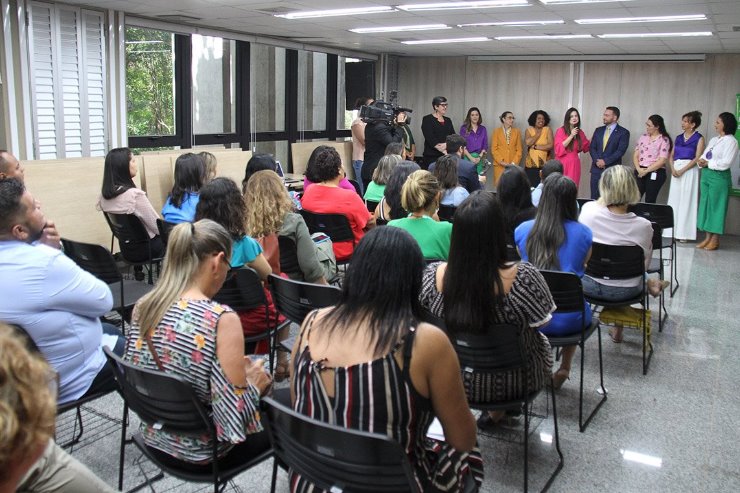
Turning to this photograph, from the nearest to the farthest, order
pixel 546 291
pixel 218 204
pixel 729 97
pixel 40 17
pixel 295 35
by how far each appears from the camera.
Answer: pixel 546 291 < pixel 218 204 < pixel 40 17 < pixel 295 35 < pixel 729 97

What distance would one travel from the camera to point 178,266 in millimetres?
2154

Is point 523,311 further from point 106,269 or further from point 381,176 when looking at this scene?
point 381,176

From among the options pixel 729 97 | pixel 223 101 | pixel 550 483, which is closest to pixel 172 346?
pixel 550 483

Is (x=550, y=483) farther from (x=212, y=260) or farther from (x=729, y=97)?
(x=729, y=97)

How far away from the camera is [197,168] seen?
493cm

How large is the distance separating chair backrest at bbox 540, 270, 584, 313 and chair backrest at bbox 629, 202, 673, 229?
2.83m

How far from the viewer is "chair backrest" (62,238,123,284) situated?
3705 mm

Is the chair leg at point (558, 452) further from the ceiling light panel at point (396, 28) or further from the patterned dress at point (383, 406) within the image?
the ceiling light panel at point (396, 28)

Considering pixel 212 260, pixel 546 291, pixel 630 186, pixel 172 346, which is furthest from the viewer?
pixel 630 186

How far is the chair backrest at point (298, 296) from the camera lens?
298 centimetres

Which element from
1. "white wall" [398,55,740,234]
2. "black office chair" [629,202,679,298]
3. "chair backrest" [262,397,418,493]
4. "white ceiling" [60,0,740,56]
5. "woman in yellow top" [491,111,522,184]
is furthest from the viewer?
"woman in yellow top" [491,111,522,184]

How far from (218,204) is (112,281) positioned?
3.23 feet

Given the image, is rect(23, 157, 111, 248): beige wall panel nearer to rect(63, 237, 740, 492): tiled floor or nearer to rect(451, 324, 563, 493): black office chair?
rect(63, 237, 740, 492): tiled floor

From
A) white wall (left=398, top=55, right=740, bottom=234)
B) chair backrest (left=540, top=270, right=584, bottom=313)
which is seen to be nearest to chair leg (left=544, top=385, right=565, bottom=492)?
chair backrest (left=540, top=270, right=584, bottom=313)
